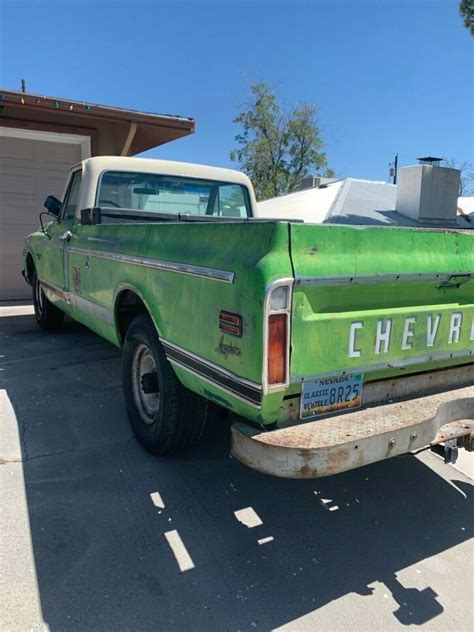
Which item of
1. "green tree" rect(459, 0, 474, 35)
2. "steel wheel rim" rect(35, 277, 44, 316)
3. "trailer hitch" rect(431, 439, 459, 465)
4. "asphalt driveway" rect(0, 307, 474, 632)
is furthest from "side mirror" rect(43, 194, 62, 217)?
"green tree" rect(459, 0, 474, 35)

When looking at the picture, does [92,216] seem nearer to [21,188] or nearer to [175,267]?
[175,267]

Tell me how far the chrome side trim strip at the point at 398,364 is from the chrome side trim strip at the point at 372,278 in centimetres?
41

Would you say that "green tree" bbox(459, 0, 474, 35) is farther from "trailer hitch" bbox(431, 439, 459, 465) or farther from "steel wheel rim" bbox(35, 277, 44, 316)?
"trailer hitch" bbox(431, 439, 459, 465)

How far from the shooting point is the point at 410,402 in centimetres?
260

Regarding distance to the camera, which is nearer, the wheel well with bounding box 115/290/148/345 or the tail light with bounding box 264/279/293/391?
the tail light with bounding box 264/279/293/391

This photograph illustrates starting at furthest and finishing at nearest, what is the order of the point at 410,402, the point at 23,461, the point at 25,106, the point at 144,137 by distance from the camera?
1. the point at 144,137
2. the point at 25,106
3. the point at 23,461
4. the point at 410,402

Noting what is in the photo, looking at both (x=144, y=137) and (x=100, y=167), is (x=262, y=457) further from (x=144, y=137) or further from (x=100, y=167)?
(x=144, y=137)

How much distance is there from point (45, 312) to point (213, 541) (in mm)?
5235

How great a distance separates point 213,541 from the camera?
2.60 meters

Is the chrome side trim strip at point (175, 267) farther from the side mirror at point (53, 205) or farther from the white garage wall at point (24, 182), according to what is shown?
the white garage wall at point (24, 182)

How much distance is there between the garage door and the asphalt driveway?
7.16m

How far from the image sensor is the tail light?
2.05 meters

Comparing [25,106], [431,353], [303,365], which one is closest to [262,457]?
[303,365]

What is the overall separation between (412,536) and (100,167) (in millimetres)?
4179
